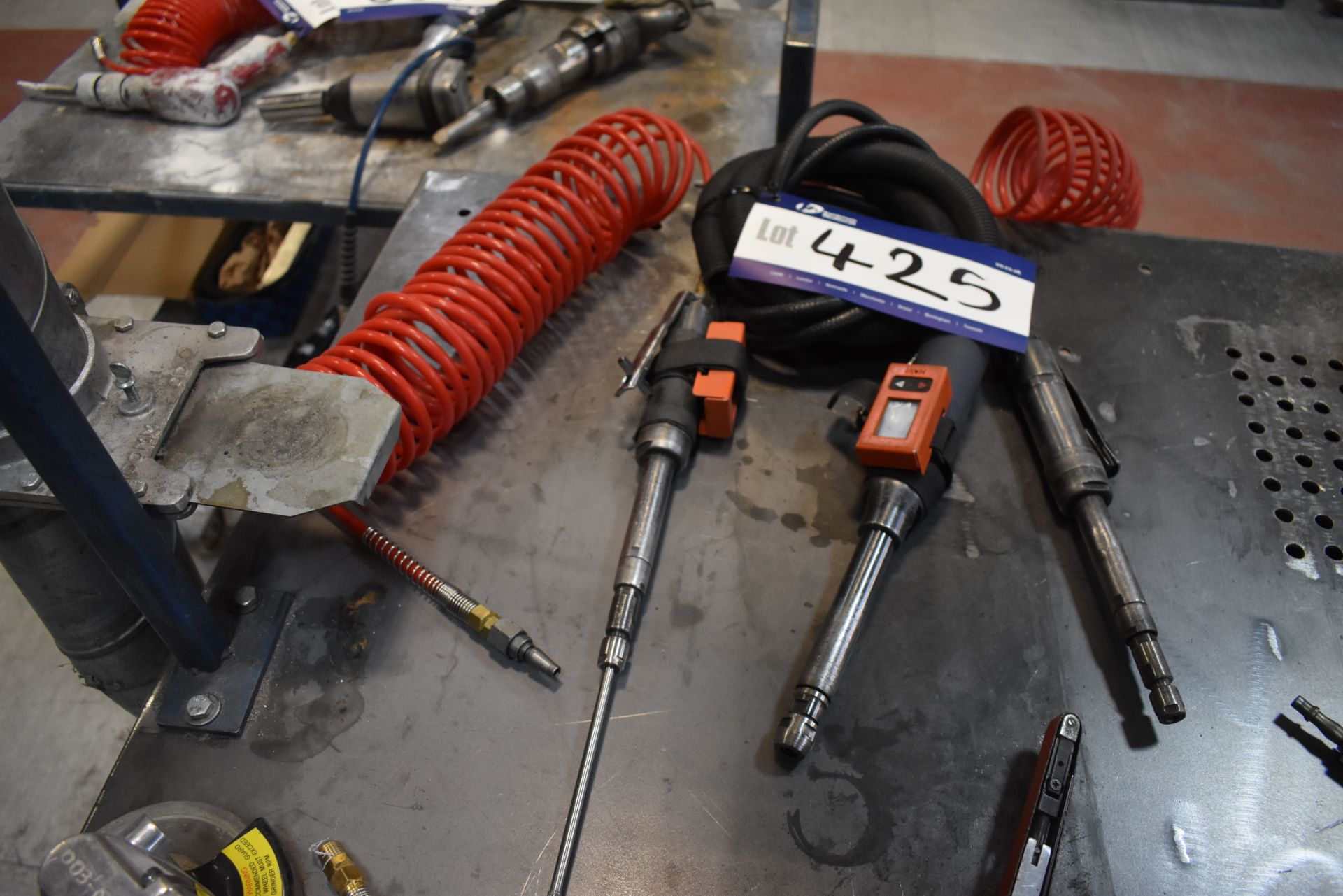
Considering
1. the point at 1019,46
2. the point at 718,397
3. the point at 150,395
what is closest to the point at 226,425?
the point at 150,395

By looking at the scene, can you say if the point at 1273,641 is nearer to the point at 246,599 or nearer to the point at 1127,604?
the point at 1127,604

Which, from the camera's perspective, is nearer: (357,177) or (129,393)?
(129,393)

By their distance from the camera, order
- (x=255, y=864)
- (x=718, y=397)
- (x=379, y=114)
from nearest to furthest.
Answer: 1. (x=255, y=864)
2. (x=718, y=397)
3. (x=379, y=114)

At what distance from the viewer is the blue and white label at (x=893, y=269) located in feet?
3.01

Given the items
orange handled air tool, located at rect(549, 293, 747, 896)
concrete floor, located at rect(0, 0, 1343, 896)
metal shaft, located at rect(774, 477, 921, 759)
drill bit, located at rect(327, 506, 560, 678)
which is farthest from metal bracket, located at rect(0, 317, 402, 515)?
concrete floor, located at rect(0, 0, 1343, 896)

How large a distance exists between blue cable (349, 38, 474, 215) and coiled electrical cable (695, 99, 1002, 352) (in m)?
0.48

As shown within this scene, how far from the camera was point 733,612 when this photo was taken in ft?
2.56

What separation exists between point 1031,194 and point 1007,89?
4.53 ft

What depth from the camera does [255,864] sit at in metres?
0.63

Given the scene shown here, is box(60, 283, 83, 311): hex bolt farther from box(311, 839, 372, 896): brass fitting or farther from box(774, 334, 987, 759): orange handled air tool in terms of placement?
box(774, 334, 987, 759): orange handled air tool

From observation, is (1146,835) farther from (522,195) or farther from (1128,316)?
(522,195)

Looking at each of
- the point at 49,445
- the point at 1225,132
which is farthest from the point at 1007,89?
the point at 49,445

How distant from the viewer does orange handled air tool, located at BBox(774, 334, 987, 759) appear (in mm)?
708

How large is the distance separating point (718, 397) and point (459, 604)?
0.98 feet
